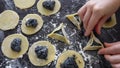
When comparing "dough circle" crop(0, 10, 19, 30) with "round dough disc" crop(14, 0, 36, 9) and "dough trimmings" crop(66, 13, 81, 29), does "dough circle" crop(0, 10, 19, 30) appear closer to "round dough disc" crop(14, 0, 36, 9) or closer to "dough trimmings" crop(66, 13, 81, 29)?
"round dough disc" crop(14, 0, 36, 9)

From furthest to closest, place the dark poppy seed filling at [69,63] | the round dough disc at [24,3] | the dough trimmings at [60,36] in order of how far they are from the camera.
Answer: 1. the round dough disc at [24,3]
2. the dough trimmings at [60,36]
3. the dark poppy seed filling at [69,63]

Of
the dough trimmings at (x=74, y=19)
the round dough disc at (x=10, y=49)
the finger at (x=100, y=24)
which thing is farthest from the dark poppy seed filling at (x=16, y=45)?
the finger at (x=100, y=24)

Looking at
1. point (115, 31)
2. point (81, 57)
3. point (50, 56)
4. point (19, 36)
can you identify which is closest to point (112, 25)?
point (115, 31)

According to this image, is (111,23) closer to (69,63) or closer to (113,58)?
(113,58)

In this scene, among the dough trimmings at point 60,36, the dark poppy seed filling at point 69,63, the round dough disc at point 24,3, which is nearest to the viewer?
the dark poppy seed filling at point 69,63

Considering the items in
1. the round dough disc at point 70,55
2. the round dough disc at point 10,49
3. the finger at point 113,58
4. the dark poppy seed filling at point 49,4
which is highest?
the dark poppy seed filling at point 49,4

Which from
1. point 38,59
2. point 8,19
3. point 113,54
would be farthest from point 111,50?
point 8,19

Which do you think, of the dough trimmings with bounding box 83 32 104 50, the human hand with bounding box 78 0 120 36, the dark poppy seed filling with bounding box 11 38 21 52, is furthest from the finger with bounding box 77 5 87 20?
the dark poppy seed filling with bounding box 11 38 21 52

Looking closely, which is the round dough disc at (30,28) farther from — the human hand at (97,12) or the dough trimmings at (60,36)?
the human hand at (97,12)
